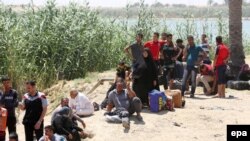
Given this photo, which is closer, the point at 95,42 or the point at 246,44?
the point at 95,42

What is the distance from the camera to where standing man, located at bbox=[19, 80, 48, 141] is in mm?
9188

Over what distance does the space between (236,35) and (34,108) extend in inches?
337

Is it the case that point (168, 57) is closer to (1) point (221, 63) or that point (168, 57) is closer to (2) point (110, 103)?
(1) point (221, 63)

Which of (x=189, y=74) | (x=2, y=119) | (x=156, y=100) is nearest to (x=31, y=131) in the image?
(x=2, y=119)

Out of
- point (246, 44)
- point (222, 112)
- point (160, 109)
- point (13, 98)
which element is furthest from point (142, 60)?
point (246, 44)

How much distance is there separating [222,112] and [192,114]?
70cm

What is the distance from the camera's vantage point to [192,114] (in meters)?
11.7

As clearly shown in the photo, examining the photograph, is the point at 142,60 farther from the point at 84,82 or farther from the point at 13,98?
the point at 84,82

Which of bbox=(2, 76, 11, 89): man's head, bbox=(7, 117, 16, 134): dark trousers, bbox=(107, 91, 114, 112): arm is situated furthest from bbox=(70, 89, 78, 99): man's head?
bbox=(2, 76, 11, 89): man's head

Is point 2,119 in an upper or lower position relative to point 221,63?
lower

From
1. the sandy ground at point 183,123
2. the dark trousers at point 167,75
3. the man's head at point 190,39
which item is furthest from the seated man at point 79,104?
the man's head at point 190,39

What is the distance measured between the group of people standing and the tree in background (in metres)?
1.87

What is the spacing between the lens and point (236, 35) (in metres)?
16.3

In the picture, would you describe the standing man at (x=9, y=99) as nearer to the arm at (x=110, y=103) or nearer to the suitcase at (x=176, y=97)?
the arm at (x=110, y=103)
